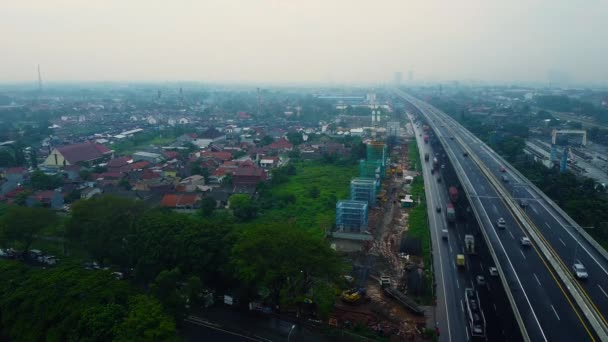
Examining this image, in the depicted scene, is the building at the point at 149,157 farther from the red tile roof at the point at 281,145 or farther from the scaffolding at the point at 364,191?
the scaffolding at the point at 364,191

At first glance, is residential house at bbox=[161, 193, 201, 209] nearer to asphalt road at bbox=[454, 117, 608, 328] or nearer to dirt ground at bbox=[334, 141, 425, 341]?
dirt ground at bbox=[334, 141, 425, 341]

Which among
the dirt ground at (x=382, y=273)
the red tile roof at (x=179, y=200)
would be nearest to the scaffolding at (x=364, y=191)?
the dirt ground at (x=382, y=273)

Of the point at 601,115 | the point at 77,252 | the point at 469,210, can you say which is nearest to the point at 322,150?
the point at 469,210

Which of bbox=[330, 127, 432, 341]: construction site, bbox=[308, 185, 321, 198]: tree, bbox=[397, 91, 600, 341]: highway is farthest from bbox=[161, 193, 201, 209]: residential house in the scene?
bbox=[397, 91, 600, 341]: highway

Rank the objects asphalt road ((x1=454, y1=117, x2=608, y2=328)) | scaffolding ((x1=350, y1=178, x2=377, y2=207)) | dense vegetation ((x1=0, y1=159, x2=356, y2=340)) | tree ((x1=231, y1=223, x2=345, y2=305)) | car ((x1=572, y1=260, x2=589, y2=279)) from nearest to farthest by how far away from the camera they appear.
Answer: dense vegetation ((x1=0, y1=159, x2=356, y2=340)) < tree ((x1=231, y1=223, x2=345, y2=305)) < asphalt road ((x1=454, y1=117, x2=608, y2=328)) < car ((x1=572, y1=260, x2=589, y2=279)) < scaffolding ((x1=350, y1=178, x2=377, y2=207))

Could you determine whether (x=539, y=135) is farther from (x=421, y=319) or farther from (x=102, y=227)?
(x=102, y=227)

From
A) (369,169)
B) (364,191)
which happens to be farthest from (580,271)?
(369,169)

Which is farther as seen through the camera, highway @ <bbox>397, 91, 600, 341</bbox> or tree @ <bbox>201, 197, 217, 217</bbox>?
tree @ <bbox>201, 197, 217, 217</bbox>
